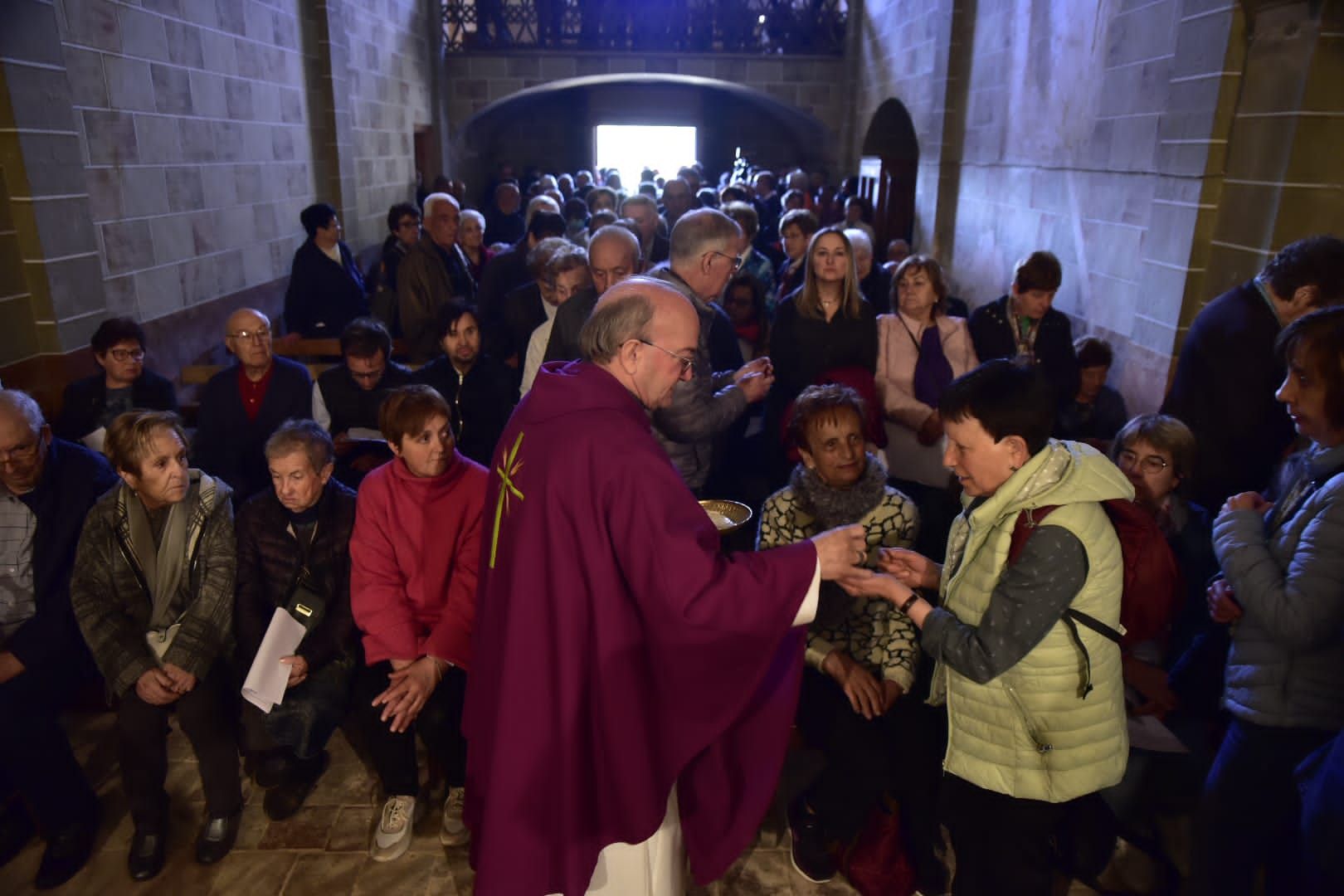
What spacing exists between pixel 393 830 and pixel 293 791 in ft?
1.58

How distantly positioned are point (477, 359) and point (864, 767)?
2.56 metres

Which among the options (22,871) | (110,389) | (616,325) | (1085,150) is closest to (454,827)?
(22,871)

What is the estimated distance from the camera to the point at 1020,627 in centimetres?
203

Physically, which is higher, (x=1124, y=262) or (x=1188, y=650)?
(x=1124, y=262)

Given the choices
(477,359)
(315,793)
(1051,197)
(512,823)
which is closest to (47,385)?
(477,359)

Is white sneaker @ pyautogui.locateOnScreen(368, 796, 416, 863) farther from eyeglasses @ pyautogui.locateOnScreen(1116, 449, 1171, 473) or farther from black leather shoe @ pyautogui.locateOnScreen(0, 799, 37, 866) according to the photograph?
eyeglasses @ pyautogui.locateOnScreen(1116, 449, 1171, 473)

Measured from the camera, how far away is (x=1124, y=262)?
5.73 meters

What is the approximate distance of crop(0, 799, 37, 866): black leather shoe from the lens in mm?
3041

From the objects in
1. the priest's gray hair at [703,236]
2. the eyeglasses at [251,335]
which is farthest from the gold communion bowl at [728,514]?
the eyeglasses at [251,335]

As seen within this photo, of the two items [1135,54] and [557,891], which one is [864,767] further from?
[1135,54]

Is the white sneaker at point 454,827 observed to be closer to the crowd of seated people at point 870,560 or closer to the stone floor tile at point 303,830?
the crowd of seated people at point 870,560

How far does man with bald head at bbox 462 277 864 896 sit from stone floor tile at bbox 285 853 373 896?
3.32 ft

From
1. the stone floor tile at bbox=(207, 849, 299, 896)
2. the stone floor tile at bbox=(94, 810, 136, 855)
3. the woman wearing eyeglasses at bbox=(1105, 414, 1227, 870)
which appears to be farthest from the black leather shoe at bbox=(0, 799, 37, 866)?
the woman wearing eyeglasses at bbox=(1105, 414, 1227, 870)

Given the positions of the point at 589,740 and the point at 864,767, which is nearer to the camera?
the point at 589,740
